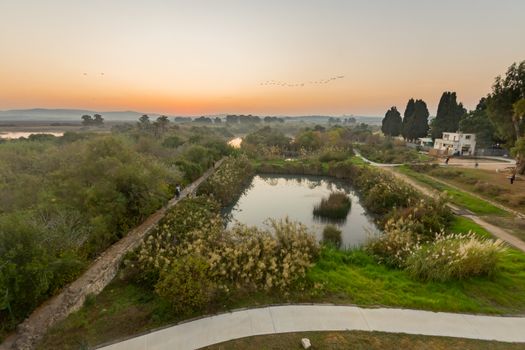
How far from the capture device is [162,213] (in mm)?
16094

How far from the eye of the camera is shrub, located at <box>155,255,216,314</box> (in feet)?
24.8

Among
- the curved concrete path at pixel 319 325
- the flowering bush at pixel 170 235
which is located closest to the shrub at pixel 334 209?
the flowering bush at pixel 170 235

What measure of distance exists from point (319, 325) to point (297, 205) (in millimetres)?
15025

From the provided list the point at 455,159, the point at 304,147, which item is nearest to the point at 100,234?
the point at 304,147

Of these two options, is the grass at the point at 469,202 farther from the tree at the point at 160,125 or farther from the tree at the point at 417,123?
the tree at the point at 160,125

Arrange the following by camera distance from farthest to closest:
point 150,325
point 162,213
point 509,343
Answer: point 162,213 < point 150,325 < point 509,343

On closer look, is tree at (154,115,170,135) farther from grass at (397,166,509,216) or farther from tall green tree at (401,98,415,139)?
tall green tree at (401,98,415,139)

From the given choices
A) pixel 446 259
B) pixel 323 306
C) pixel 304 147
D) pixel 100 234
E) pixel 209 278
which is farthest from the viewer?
pixel 304 147

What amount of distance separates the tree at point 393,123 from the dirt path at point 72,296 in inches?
2337

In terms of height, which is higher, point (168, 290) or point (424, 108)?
point (424, 108)

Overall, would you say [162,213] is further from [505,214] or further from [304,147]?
[304,147]

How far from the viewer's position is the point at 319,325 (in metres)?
7.28

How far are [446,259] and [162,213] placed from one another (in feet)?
45.6

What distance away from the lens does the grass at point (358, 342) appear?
6523 mm
